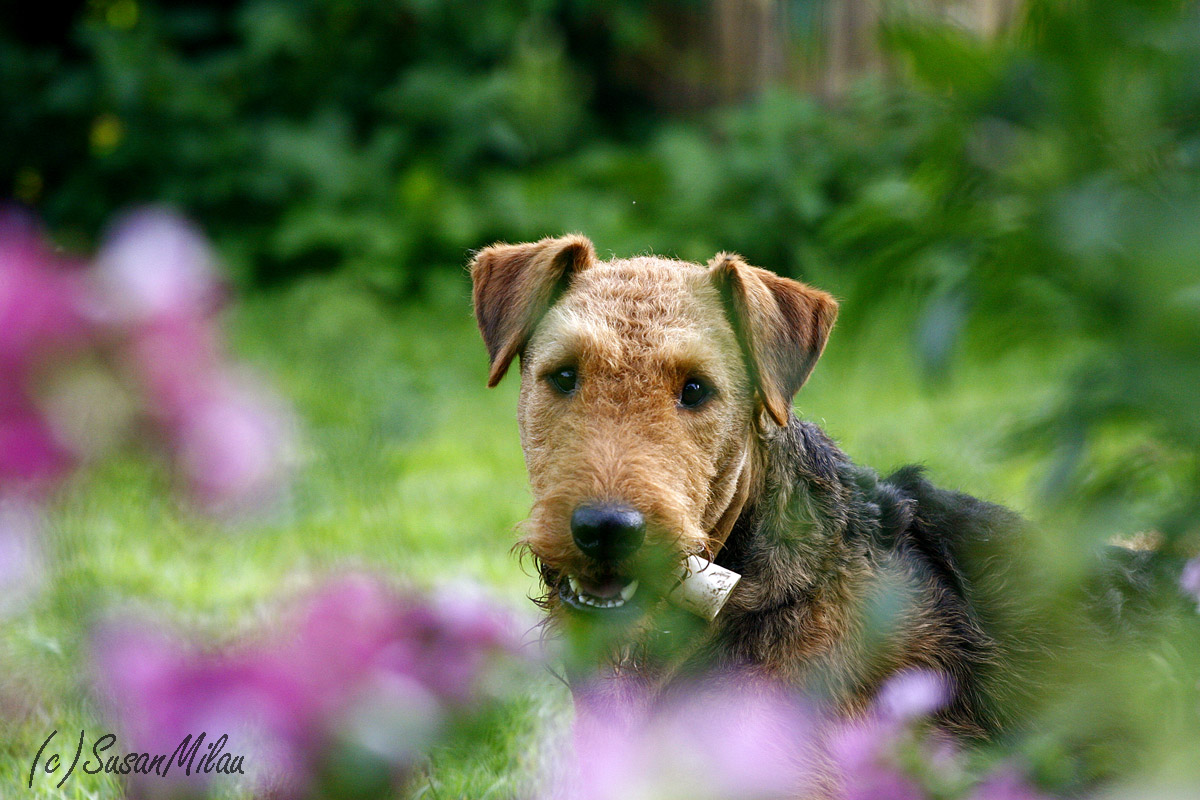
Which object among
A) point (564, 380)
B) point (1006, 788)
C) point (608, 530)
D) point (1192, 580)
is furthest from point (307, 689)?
point (1192, 580)

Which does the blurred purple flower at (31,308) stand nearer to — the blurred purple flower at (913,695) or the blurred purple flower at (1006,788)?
the blurred purple flower at (1006,788)

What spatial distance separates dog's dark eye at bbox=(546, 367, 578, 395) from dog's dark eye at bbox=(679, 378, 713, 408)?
25 centimetres

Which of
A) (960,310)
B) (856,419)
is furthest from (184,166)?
(960,310)

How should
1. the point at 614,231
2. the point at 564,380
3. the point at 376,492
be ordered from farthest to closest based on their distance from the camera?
the point at 614,231 → the point at 564,380 → the point at 376,492

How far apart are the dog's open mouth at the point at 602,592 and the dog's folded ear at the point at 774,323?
56 cm

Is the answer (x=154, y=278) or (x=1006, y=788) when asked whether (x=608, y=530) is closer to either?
(x=1006, y=788)

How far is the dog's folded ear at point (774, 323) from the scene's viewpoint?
2443 millimetres

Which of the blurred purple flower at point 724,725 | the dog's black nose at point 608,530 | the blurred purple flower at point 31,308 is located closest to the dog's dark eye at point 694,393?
the dog's black nose at point 608,530

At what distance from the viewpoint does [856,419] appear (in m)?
5.71

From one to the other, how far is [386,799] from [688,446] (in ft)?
4.99

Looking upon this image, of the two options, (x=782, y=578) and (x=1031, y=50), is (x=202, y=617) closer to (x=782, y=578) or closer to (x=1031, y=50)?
(x=782, y=578)

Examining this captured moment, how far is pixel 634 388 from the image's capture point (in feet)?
7.59

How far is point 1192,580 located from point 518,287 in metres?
1.70

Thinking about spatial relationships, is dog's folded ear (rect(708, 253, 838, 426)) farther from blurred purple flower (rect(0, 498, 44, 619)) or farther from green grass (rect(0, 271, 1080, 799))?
blurred purple flower (rect(0, 498, 44, 619))
